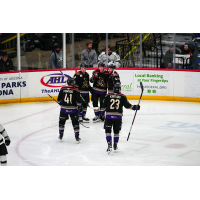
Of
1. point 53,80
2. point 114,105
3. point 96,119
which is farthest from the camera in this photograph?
point 53,80

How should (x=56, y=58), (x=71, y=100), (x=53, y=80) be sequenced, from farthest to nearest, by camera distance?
(x=56, y=58) < (x=53, y=80) < (x=71, y=100)

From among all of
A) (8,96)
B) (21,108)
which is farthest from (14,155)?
(8,96)

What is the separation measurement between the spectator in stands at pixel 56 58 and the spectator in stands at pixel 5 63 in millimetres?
1397

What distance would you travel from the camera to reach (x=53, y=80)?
12.3 metres

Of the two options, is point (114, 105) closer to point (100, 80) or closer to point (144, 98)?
point (100, 80)

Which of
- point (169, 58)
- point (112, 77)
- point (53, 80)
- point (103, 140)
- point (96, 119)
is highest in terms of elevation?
point (169, 58)

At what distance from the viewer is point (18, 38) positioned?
12367mm

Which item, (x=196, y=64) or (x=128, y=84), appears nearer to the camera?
(x=196, y=64)

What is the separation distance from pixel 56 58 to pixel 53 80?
0.96 metres

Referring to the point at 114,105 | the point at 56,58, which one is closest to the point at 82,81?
the point at 114,105

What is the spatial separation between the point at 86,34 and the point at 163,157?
25.9ft

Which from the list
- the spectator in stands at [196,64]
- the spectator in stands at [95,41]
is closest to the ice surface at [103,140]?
the spectator in stands at [196,64]

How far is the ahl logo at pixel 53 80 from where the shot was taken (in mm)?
12273
